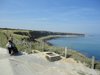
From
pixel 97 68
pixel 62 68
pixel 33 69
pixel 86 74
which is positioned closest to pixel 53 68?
pixel 62 68

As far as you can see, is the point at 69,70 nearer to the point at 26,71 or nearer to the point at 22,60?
the point at 26,71

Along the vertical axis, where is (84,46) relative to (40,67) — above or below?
below

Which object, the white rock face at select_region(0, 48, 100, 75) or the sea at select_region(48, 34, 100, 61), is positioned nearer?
the white rock face at select_region(0, 48, 100, 75)

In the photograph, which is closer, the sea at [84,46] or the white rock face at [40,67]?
the white rock face at [40,67]

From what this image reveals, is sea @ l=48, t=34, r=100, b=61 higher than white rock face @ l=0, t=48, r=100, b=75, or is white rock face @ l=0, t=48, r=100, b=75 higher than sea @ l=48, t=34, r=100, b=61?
white rock face @ l=0, t=48, r=100, b=75

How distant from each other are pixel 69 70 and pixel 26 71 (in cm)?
297

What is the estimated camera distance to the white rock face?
1135cm

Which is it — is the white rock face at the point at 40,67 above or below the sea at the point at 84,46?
above

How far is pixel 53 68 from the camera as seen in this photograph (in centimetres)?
1232

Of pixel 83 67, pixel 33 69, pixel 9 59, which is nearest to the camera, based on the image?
pixel 33 69

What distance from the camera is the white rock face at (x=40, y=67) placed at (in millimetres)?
11352

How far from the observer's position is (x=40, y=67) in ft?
41.0

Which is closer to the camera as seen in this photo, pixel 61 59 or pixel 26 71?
pixel 26 71

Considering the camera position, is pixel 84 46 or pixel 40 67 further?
pixel 84 46
